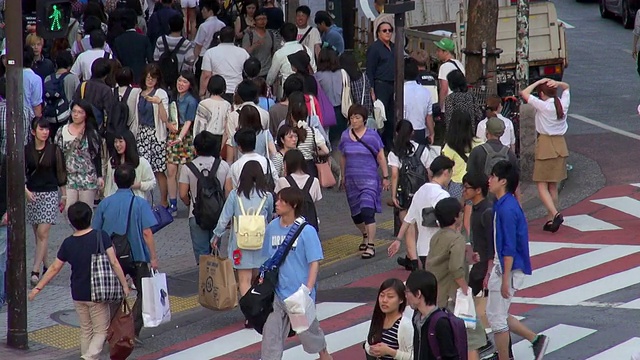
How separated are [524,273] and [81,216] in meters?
3.63

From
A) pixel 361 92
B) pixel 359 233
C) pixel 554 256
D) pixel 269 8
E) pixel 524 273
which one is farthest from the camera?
pixel 269 8

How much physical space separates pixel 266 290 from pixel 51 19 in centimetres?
357

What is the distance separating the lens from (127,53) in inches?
738

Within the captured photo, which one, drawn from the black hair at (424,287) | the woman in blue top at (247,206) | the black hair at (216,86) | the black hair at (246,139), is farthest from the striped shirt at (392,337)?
the black hair at (216,86)

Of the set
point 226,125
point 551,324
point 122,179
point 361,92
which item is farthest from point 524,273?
point 361,92

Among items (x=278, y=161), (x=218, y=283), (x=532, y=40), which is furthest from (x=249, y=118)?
(x=532, y=40)

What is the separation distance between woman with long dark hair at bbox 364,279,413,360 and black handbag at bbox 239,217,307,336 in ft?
4.37

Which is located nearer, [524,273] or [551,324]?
[524,273]

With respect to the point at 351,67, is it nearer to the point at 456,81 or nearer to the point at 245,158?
the point at 456,81

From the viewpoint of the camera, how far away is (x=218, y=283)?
464 inches

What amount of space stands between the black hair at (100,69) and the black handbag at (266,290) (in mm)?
6143

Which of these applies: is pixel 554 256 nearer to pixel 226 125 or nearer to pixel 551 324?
pixel 551 324

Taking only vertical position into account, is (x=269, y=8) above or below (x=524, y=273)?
above

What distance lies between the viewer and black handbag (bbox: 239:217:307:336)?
10.1 meters
